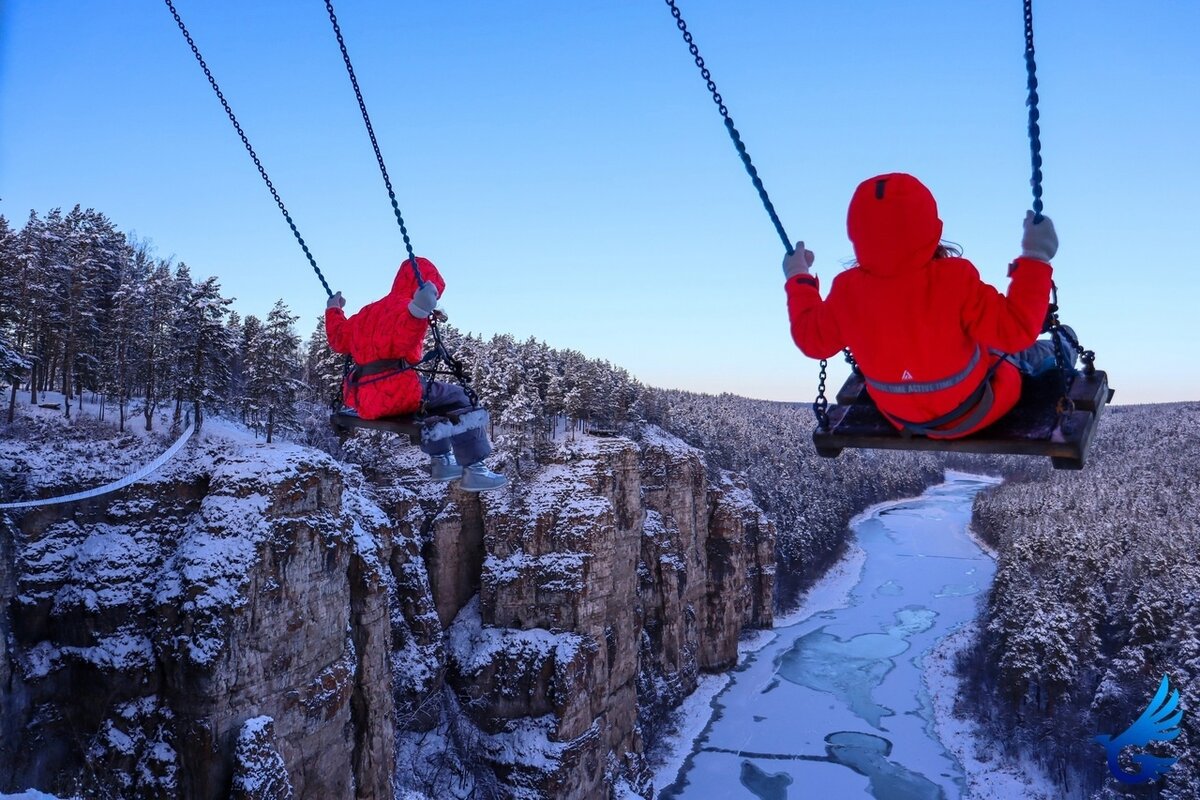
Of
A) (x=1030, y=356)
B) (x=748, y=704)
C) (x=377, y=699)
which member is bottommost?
(x=748, y=704)

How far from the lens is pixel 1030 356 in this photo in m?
4.34

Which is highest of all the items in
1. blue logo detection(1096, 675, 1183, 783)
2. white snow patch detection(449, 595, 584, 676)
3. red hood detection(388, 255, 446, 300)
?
red hood detection(388, 255, 446, 300)

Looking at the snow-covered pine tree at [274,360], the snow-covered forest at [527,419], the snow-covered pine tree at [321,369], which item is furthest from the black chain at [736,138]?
the snow-covered pine tree at [321,369]

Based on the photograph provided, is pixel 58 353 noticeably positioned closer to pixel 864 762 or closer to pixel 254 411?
pixel 254 411

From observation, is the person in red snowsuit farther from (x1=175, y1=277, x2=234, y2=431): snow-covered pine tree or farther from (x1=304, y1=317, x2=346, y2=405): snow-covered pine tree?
(x1=304, y1=317, x2=346, y2=405): snow-covered pine tree

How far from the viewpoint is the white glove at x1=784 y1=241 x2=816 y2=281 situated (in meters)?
4.22

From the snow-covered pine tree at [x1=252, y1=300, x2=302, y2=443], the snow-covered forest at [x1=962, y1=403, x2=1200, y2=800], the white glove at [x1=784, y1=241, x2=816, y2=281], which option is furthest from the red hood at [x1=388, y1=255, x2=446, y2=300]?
the snow-covered forest at [x1=962, y1=403, x2=1200, y2=800]

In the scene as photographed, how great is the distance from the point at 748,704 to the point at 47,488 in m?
35.1

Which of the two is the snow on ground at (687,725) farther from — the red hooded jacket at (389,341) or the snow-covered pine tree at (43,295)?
the snow-covered pine tree at (43,295)

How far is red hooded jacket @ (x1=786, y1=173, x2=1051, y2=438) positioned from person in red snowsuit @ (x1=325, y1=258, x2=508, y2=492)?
12.5 feet

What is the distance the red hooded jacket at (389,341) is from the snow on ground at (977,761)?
33973 mm

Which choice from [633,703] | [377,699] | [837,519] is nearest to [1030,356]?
[377,699]

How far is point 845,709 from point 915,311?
133 feet

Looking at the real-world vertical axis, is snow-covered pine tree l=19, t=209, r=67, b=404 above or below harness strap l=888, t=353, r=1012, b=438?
above
